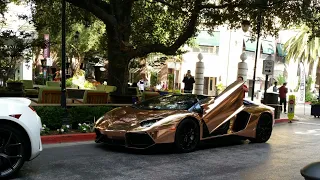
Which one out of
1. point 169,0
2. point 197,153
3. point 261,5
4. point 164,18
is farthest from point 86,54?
point 197,153

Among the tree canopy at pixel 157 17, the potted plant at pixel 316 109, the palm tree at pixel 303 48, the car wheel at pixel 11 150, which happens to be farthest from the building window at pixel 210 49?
the car wheel at pixel 11 150

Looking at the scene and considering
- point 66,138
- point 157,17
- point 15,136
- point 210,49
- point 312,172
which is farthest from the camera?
point 210,49

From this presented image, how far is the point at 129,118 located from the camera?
750 cm


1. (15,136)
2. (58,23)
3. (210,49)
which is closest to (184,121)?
(15,136)

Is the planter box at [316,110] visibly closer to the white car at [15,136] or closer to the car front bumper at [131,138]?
the car front bumper at [131,138]

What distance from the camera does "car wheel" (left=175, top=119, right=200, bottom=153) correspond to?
7496 mm

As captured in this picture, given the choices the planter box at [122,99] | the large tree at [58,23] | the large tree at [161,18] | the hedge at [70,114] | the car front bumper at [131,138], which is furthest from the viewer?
the large tree at [58,23]

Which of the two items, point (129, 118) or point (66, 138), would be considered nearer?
point (129, 118)

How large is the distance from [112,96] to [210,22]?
15.6ft

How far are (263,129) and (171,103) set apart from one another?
2980mm

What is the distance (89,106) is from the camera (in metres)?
10.8

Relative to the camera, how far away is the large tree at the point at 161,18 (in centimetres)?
1236

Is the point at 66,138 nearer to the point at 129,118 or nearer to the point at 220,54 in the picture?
the point at 129,118

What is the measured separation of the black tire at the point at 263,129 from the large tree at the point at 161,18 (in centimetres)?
407
